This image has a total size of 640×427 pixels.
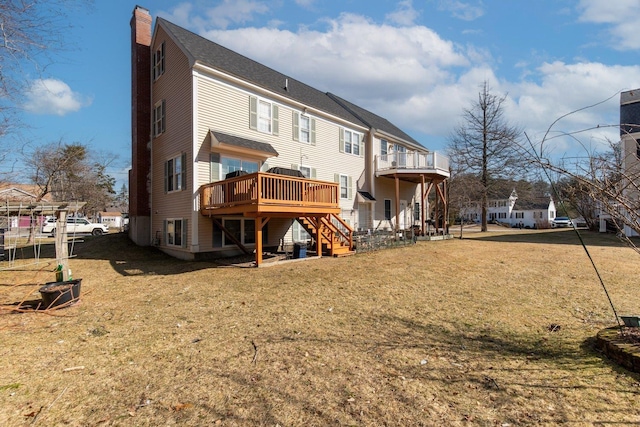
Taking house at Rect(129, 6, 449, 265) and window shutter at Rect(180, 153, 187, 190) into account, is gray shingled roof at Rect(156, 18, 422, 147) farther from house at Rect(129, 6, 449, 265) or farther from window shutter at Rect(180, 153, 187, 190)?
window shutter at Rect(180, 153, 187, 190)

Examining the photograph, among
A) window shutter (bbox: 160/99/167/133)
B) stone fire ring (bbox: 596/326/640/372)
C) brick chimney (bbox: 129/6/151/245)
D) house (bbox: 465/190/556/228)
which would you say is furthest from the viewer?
house (bbox: 465/190/556/228)

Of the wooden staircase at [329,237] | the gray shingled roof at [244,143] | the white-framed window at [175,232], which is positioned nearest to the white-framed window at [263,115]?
the gray shingled roof at [244,143]

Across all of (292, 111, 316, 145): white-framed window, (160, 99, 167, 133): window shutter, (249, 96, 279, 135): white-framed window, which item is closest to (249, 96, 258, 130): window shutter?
(249, 96, 279, 135): white-framed window

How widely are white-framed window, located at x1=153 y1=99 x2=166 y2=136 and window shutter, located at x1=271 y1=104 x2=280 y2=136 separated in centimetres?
484

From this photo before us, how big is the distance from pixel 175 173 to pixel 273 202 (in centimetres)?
565

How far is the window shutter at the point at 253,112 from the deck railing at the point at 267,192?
3694mm

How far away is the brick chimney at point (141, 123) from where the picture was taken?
15.6 meters

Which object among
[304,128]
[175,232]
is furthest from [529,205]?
[175,232]

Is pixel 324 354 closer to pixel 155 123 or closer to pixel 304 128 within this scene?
pixel 304 128

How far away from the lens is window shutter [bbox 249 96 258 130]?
14.0 meters

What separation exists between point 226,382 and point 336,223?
12.7m

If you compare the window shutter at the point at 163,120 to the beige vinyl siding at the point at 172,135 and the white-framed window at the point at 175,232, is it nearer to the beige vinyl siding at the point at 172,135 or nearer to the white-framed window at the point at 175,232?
the beige vinyl siding at the point at 172,135

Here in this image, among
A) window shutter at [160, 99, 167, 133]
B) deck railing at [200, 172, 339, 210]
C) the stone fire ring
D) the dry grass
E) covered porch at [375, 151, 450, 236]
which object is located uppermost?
window shutter at [160, 99, 167, 133]

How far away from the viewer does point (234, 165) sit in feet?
44.0
